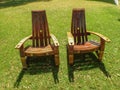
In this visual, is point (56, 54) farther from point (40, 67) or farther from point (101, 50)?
point (101, 50)

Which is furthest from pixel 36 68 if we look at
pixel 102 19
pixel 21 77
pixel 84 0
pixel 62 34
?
pixel 84 0

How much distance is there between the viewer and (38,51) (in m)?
7.71

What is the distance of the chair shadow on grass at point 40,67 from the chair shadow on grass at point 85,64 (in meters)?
0.57

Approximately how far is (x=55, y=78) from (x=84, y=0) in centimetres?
1371

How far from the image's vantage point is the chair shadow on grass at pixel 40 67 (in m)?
7.58

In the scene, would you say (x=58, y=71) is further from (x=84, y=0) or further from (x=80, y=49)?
(x=84, y=0)

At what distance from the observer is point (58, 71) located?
308 inches

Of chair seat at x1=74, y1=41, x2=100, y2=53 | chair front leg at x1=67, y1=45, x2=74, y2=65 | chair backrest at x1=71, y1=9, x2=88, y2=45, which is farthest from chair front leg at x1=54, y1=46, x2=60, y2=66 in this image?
chair backrest at x1=71, y1=9, x2=88, y2=45

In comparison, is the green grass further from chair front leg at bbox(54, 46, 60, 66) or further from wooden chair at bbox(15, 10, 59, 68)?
wooden chair at bbox(15, 10, 59, 68)

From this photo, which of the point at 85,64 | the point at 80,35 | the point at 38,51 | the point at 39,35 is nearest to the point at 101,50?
the point at 85,64

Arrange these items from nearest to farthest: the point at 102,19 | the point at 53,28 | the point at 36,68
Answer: the point at 36,68, the point at 53,28, the point at 102,19

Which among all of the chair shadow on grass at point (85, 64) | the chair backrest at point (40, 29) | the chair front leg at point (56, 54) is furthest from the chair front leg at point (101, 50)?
the chair backrest at point (40, 29)

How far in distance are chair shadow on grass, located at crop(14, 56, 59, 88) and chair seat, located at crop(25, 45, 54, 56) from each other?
68 centimetres

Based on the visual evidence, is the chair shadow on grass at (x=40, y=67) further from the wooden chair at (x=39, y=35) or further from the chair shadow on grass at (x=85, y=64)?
the chair shadow on grass at (x=85, y=64)
